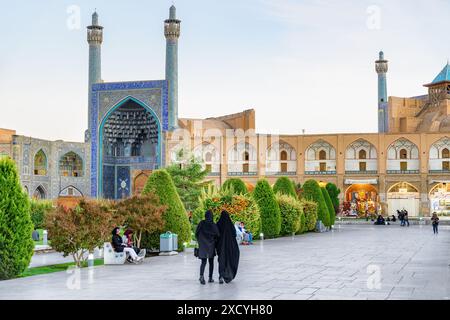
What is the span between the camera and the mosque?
1640 inches

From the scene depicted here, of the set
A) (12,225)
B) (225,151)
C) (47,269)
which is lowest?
(47,269)

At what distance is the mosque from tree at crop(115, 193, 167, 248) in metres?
26.2

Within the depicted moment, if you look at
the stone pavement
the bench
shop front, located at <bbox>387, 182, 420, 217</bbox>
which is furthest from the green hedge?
shop front, located at <bbox>387, 182, 420, 217</bbox>

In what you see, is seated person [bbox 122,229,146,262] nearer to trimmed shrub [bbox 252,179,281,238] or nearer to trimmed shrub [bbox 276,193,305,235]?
trimmed shrub [bbox 252,179,281,238]

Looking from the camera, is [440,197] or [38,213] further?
[440,197]

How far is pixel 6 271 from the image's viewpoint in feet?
30.7

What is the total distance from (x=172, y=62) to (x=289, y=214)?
2203cm

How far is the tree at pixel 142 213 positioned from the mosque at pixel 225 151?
1033 inches

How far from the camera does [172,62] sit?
41500 millimetres

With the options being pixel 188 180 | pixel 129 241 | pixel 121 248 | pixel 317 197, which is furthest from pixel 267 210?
pixel 121 248

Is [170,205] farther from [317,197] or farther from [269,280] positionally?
[317,197]

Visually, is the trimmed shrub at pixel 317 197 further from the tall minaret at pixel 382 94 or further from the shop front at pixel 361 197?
the tall minaret at pixel 382 94

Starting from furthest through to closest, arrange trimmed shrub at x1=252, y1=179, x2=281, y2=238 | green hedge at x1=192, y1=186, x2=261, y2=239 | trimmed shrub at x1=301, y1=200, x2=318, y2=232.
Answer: trimmed shrub at x1=301, y1=200, x2=318, y2=232 → trimmed shrub at x1=252, y1=179, x2=281, y2=238 → green hedge at x1=192, y1=186, x2=261, y2=239
